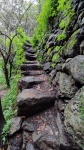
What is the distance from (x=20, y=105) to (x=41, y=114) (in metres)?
0.54

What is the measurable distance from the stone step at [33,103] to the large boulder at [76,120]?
3.15 feet

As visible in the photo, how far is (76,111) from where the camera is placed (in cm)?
224

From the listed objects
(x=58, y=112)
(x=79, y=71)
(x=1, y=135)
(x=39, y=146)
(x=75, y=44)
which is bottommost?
(x=1, y=135)

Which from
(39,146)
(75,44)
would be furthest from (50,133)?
(75,44)

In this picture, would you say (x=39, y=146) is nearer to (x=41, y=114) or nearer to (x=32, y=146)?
(x=32, y=146)

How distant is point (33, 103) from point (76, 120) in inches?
53.4

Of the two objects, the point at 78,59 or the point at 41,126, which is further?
the point at 41,126

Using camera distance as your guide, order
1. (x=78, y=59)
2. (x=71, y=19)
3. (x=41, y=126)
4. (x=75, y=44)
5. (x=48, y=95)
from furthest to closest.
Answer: (x=71, y=19), (x=48, y=95), (x=75, y=44), (x=41, y=126), (x=78, y=59)

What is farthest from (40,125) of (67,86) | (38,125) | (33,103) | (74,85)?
(74,85)

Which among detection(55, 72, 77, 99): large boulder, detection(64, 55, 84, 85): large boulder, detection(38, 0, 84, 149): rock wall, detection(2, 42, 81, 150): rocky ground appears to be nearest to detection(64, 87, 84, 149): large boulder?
detection(38, 0, 84, 149): rock wall

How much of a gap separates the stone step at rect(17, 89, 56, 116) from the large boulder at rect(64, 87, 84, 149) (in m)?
0.96

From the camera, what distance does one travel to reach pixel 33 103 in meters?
3.30

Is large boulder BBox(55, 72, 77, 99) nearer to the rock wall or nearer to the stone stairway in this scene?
the rock wall

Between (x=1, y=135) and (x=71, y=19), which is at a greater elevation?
(x=71, y=19)
